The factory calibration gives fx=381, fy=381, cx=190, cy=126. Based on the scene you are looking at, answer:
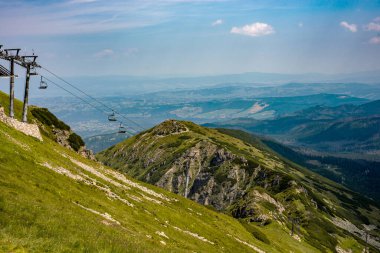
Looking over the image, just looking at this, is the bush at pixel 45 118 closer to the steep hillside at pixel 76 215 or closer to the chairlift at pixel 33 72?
the chairlift at pixel 33 72

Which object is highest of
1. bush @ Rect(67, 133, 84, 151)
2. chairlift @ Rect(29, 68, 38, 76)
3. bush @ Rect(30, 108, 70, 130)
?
chairlift @ Rect(29, 68, 38, 76)

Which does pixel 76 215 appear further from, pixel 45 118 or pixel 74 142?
pixel 45 118

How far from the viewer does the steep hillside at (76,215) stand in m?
22.8

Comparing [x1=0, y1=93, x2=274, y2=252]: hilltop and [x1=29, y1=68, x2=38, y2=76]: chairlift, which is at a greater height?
[x1=29, y1=68, x2=38, y2=76]: chairlift

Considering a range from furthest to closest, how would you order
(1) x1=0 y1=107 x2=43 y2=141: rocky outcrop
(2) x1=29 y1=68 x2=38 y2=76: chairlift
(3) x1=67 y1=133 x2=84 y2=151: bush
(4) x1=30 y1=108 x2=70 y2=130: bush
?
(3) x1=67 y1=133 x2=84 y2=151: bush, (4) x1=30 y1=108 x2=70 y2=130: bush, (2) x1=29 y1=68 x2=38 y2=76: chairlift, (1) x1=0 y1=107 x2=43 y2=141: rocky outcrop

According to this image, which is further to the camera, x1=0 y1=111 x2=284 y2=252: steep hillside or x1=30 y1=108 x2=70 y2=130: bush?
x1=30 y1=108 x2=70 y2=130: bush

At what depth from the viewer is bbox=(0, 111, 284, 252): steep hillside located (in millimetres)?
22766

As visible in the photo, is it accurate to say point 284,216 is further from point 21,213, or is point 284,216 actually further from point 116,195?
point 21,213

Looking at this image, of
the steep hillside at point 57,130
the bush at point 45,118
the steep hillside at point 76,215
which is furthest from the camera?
the bush at point 45,118

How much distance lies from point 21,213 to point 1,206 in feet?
4.70

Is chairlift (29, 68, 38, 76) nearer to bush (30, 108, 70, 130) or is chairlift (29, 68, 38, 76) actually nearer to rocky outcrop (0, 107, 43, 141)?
rocky outcrop (0, 107, 43, 141)

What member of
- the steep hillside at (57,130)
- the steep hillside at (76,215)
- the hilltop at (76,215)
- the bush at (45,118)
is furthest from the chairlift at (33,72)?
the bush at (45,118)

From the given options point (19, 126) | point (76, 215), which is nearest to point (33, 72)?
point (19, 126)

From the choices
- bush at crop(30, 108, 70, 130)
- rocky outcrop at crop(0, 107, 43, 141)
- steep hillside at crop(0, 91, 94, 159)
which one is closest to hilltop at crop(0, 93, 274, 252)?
rocky outcrop at crop(0, 107, 43, 141)
